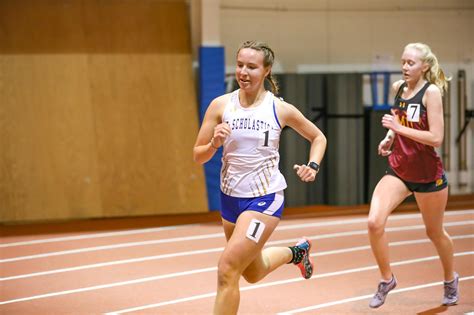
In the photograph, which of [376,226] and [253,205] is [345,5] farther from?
[253,205]

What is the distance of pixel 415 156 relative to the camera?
5547mm

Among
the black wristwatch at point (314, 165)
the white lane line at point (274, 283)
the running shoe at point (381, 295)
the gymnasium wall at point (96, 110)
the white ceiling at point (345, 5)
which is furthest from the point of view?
the white ceiling at point (345, 5)

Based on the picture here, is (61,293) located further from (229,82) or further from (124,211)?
(229,82)

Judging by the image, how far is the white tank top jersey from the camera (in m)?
4.39

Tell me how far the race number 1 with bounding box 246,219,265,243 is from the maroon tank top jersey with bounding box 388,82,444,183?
1.76 meters

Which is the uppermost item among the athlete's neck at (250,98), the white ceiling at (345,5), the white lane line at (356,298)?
the white ceiling at (345,5)

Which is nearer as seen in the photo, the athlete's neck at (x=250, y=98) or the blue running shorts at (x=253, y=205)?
the blue running shorts at (x=253, y=205)

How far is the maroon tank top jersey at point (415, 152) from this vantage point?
5469mm

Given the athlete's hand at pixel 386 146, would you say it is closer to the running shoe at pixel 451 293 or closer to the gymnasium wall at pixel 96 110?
the running shoe at pixel 451 293

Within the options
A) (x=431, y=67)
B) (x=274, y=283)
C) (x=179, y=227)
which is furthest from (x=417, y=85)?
(x=179, y=227)

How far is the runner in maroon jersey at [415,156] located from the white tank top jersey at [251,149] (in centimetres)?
125

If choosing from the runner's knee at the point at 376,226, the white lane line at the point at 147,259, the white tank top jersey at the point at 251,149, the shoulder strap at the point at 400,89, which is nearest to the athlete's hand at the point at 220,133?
the white tank top jersey at the point at 251,149

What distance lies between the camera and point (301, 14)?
12.4m

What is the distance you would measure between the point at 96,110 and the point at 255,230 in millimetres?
7128
